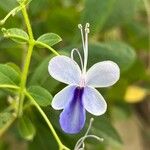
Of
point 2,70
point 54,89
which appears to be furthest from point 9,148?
point 2,70

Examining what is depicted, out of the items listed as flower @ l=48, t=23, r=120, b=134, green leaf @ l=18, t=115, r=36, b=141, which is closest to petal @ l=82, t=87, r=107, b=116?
flower @ l=48, t=23, r=120, b=134

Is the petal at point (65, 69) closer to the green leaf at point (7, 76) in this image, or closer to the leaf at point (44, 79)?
the green leaf at point (7, 76)

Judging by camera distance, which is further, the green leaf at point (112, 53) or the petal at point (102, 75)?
the green leaf at point (112, 53)

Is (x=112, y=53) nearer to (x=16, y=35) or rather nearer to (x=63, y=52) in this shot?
(x=63, y=52)

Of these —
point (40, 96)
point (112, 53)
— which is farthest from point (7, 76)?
point (112, 53)

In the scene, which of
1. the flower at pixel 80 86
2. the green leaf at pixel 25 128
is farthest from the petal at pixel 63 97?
the green leaf at pixel 25 128

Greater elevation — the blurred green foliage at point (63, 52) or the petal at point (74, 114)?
the petal at point (74, 114)

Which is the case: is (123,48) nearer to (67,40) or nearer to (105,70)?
(67,40)
